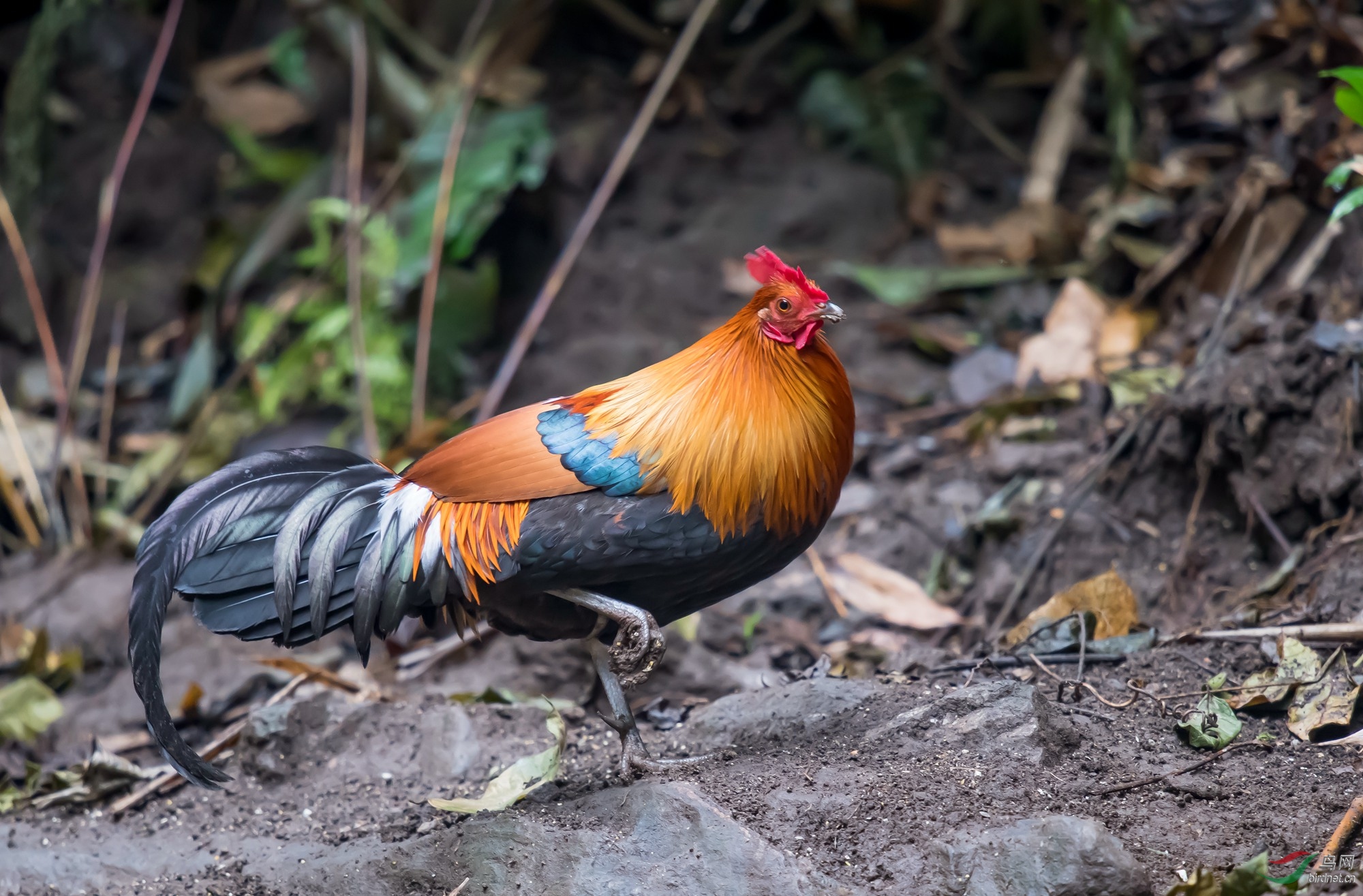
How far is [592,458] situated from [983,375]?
11.7 feet

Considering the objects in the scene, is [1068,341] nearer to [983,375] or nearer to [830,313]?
[983,375]

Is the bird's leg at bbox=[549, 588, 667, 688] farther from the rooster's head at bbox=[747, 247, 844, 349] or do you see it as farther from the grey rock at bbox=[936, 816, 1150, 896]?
the grey rock at bbox=[936, 816, 1150, 896]

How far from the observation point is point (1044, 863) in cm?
248

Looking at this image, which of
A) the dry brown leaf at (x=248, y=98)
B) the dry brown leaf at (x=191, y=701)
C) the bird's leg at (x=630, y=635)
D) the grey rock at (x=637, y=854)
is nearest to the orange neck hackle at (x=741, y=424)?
the bird's leg at (x=630, y=635)

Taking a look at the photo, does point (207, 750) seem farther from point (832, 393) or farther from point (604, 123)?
point (604, 123)

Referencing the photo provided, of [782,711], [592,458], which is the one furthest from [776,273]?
[782,711]

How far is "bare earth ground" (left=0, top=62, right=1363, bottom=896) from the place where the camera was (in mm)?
2725

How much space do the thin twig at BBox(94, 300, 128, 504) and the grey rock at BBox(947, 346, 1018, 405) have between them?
16.2 feet

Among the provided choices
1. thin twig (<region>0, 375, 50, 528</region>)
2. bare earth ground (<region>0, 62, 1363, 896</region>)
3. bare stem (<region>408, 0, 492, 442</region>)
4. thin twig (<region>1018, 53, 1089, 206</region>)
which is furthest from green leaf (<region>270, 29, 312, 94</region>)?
thin twig (<region>1018, 53, 1089, 206</region>)

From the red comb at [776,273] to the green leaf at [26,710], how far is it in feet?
11.6

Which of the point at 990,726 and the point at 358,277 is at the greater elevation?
the point at 358,277

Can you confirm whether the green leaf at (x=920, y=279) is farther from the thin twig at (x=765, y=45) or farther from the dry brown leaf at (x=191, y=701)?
the dry brown leaf at (x=191, y=701)

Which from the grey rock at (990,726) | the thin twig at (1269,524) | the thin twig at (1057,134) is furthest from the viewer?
the thin twig at (1057,134)

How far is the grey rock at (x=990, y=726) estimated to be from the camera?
10.1 ft
